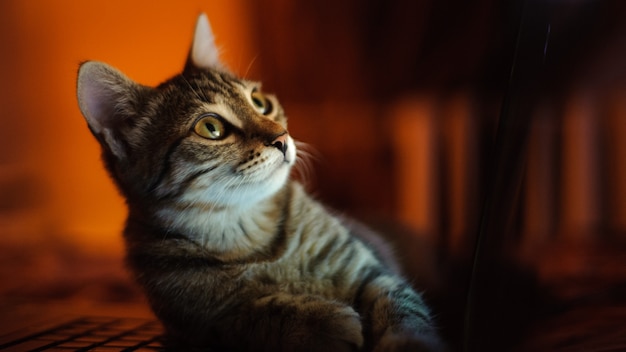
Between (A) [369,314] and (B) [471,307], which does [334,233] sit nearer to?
(A) [369,314]

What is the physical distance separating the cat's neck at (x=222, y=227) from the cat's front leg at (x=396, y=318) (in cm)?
23

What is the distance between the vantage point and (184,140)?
0.88 m

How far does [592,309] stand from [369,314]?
34 centimetres

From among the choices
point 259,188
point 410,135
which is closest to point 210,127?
point 259,188

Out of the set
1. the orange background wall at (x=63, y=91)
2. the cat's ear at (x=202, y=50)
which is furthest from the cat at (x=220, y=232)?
the orange background wall at (x=63, y=91)

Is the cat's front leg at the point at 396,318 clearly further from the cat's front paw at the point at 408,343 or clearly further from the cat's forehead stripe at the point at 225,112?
the cat's forehead stripe at the point at 225,112

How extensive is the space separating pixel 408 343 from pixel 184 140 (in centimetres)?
50

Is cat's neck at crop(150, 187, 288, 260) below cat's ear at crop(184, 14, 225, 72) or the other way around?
below

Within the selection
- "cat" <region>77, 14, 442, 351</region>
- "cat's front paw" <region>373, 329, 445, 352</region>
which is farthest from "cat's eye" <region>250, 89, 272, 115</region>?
"cat's front paw" <region>373, 329, 445, 352</region>

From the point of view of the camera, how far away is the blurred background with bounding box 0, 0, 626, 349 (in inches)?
27.0

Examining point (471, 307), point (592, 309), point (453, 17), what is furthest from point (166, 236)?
point (453, 17)

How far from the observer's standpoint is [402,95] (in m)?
1.37

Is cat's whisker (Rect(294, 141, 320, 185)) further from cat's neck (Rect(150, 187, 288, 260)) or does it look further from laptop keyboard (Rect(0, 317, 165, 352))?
laptop keyboard (Rect(0, 317, 165, 352))

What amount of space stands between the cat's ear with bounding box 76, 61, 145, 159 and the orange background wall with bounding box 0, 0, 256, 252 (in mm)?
267
